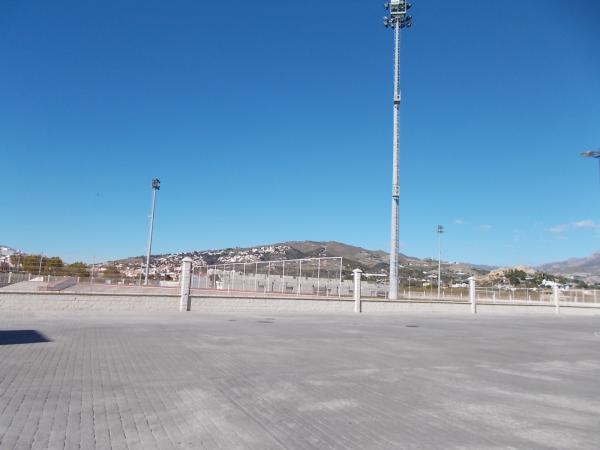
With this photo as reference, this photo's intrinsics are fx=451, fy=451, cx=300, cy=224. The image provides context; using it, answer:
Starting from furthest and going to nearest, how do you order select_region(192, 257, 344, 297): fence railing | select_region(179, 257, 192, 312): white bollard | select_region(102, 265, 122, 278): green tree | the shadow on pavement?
1. select_region(192, 257, 344, 297): fence railing
2. select_region(102, 265, 122, 278): green tree
3. select_region(179, 257, 192, 312): white bollard
4. the shadow on pavement

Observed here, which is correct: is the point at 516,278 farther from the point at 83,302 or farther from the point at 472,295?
the point at 83,302

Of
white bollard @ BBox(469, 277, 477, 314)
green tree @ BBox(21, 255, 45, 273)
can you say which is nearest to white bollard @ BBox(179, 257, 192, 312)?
green tree @ BBox(21, 255, 45, 273)

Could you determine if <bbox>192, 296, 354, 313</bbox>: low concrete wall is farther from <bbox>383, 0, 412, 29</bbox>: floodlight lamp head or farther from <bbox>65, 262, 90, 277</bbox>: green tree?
<bbox>383, 0, 412, 29</bbox>: floodlight lamp head

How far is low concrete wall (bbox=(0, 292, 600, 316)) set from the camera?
18.2m

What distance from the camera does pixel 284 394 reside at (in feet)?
19.6

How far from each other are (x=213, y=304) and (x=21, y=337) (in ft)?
38.7

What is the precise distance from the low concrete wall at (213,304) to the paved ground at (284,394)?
284 inches

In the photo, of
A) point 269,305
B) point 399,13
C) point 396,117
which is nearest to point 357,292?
point 269,305

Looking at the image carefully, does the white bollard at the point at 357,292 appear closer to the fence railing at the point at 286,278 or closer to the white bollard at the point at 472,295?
the fence railing at the point at 286,278

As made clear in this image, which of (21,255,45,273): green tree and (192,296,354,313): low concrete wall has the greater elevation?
(21,255,45,273): green tree

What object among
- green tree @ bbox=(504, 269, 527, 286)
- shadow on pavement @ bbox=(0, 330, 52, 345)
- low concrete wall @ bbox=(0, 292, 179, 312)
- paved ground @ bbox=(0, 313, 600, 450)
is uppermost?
green tree @ bbox=(504, 269, 527, 286)

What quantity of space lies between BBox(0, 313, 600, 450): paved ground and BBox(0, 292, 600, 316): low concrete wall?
721 cm

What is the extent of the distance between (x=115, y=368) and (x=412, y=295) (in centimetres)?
3828

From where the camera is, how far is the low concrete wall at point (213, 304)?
1816 centimetres
